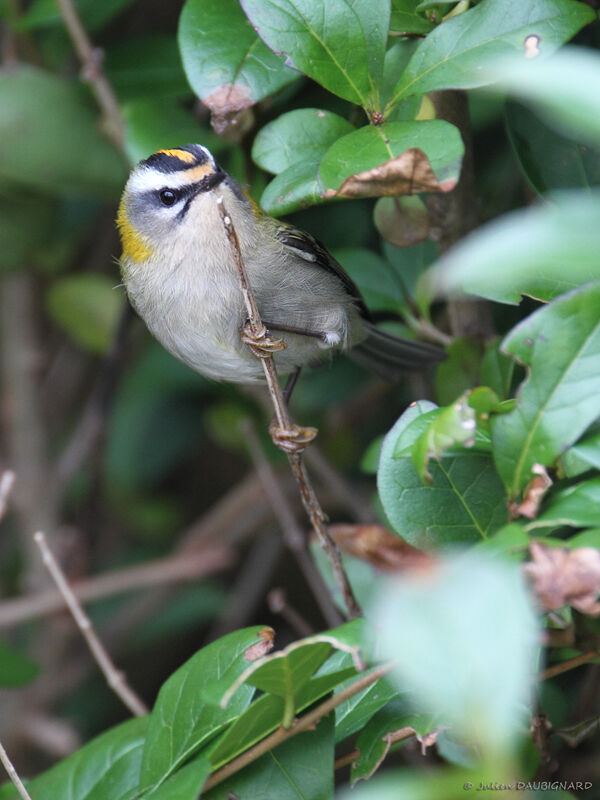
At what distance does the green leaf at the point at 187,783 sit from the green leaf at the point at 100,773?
245mm

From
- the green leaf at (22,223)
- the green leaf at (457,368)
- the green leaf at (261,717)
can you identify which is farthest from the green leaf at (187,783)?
the green leaf at (22,223)

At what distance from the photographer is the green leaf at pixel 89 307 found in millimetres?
2969

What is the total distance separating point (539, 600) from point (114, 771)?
2.76 ft

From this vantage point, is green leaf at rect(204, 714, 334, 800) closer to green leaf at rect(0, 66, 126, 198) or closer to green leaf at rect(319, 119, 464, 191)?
green leaf at rect(319, 119, 464, 191)

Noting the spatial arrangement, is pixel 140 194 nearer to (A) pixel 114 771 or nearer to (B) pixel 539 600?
(A) pixel 114 771

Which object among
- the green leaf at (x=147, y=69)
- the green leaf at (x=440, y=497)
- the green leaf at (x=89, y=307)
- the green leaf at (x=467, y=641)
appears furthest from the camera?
the green leaf at (x=89, y=307)

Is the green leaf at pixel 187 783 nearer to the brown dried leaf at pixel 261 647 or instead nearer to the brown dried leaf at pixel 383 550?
the brown dried leaf at pixel 261 647

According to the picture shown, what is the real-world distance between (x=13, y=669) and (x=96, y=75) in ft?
4.81

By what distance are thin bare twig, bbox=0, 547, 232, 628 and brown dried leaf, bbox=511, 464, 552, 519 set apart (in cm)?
201

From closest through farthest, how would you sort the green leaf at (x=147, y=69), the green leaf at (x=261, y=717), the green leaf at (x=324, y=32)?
the green leaf at (x=261, y=717)
the green leaf at (x=324, y=32)
the green leaf at (x=147, y=69)

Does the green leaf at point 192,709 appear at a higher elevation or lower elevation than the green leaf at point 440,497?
lower

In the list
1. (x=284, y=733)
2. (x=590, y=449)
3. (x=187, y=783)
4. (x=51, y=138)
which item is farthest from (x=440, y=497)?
(x=51, y=138)

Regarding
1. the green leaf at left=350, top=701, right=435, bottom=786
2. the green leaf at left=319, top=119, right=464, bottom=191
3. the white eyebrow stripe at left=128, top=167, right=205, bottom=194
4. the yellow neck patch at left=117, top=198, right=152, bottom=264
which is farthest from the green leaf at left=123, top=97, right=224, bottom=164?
the green leaf at left=350, top=701, right=435, bottom=786

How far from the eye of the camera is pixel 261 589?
11.1ft
